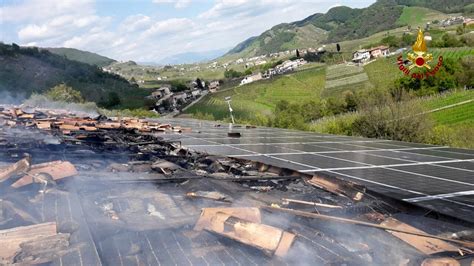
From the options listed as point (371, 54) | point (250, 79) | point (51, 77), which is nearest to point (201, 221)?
point (51, 77)

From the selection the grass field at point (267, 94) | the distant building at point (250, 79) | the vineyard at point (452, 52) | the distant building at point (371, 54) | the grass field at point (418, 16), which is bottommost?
the grass field at point (267, 94)

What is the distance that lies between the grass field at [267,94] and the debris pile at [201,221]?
186 feet

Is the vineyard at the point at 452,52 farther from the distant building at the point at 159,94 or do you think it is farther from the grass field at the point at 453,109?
the distant building at the point at 159,94

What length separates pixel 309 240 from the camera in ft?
14.7

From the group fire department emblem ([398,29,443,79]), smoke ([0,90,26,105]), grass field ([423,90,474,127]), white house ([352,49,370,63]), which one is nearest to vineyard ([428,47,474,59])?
fire department emblem ([398,29,443,79])

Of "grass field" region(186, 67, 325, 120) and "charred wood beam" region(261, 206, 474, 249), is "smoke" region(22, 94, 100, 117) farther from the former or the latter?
"grass field" region(186, 67, 325, 120)

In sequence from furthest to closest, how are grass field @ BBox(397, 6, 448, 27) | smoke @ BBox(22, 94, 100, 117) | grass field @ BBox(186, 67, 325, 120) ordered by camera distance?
grass field @ BBox(397, 6, 448, 27), grass field @ BBox(186, 67, 325, 120), smoke @ BBox(22, 94, 100, 117)

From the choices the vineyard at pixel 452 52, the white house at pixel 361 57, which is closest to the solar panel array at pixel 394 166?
the vineyard at pixel 452 52

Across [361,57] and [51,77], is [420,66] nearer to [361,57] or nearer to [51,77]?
[361,57]

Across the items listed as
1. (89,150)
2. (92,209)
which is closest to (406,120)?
(89,150)

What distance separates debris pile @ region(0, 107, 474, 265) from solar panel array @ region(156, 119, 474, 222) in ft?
4.05

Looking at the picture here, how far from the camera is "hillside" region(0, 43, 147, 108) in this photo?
200ft

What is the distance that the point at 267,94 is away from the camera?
88.8 meters

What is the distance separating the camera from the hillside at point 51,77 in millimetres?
60844
